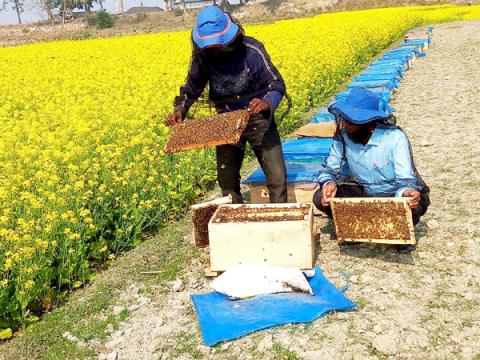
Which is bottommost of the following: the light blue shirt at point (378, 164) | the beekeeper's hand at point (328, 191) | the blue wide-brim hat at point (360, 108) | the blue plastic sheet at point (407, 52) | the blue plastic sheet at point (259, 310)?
the blue plastic sheet at point (407, 52)

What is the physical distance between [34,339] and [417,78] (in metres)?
12.1

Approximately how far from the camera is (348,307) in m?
3.75

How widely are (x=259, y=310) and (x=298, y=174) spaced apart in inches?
87.2

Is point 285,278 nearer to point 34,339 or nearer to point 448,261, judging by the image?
point 448,261

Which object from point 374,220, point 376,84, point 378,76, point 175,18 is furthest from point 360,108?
point 175,18

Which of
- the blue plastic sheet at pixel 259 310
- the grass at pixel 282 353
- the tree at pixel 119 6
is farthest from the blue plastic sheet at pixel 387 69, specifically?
the tree at pixel 119 6

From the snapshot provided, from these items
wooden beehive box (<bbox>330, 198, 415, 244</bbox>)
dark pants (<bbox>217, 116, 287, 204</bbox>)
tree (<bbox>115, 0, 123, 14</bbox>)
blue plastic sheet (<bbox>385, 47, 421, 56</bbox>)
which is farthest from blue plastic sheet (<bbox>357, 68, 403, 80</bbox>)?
tree (<bbox>115, 0, 123, 14</bbox>)

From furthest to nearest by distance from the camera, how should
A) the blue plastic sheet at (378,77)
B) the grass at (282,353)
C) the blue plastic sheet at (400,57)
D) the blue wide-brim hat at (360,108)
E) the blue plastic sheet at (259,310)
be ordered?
the blue plastic sheet at (400,57), the blue plastic sheet at (378,77), the blue wide-brim hat at (360,108), the blue plastic sheet at (259,310), the grass at (282,353)

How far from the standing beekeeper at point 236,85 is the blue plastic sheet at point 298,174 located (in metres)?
0.55

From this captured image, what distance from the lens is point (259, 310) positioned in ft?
12.3

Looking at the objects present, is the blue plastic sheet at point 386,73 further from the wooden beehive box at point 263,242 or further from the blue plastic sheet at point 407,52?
the wooden beehive box at point 263,242

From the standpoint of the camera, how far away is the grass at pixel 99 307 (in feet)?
12.2

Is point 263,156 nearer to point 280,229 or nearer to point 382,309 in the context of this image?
point 280,229

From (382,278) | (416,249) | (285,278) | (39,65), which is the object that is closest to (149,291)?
(285,278)
